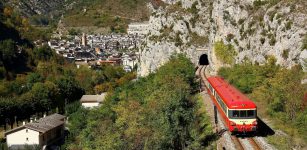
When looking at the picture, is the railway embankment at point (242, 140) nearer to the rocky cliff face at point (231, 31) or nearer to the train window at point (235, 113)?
the train window at point (235, 113)

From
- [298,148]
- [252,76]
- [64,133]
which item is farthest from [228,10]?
[298,148]

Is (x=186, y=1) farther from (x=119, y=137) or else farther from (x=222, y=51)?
(x=119, y=137)

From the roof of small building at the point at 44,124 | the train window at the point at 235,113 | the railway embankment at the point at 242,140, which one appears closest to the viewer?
the railway embankment at the point at 242,140

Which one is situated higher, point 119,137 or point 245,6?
point 245,6

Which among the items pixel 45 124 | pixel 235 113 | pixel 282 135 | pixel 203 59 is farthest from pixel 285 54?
pixel 203 59

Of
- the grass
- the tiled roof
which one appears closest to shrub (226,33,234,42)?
the grass

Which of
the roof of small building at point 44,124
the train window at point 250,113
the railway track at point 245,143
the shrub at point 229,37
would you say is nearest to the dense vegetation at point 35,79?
the roof of small building at point 44,124

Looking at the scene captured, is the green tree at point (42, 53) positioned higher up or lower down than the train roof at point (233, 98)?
higher up
